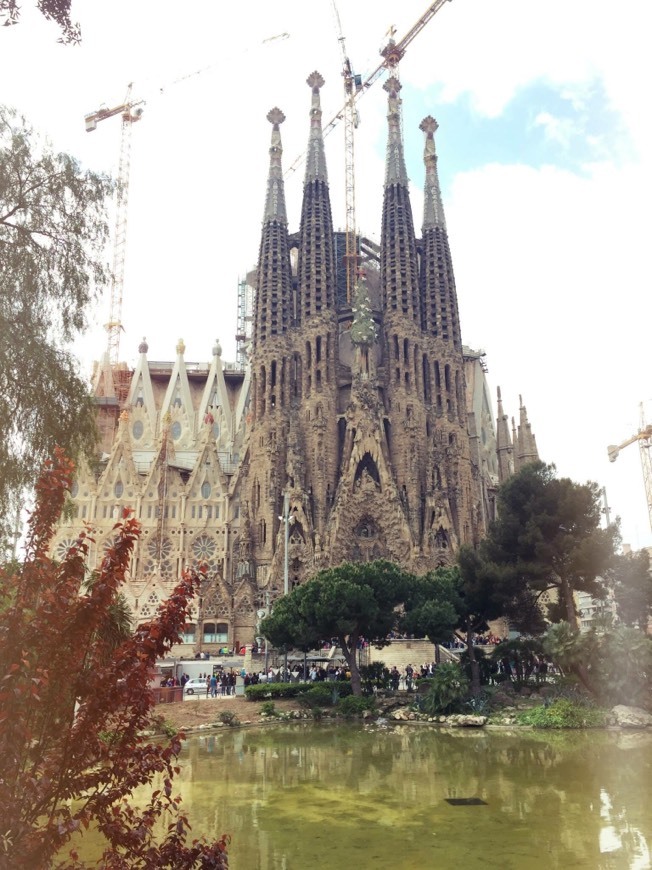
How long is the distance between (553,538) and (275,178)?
47.3 metres

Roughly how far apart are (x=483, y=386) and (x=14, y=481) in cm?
7120

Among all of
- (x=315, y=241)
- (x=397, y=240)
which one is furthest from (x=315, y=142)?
(x=397, y=240)

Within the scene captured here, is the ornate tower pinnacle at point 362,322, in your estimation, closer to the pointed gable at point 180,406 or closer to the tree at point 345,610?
the pointed gable at point 180,406

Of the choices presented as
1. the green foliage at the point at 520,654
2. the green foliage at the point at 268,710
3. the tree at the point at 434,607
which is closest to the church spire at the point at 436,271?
the tree at the point at 434,607

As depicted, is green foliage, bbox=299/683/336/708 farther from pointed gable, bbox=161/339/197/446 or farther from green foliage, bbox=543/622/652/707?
pointed gable, bbox=161/339/197/446

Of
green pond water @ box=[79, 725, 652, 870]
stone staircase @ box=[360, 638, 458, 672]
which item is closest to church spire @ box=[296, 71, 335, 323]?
stone staircase @ box=[360, 638, 458, 672]

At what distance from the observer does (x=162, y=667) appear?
38.4m

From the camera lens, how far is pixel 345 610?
30359 millimetres

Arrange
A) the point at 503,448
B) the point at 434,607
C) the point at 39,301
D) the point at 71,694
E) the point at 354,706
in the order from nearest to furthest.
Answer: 1. the point at 71,694
2. the point at 39,301
3. the point at 354,706
4. the point at 434,607
5. the point at 503,448

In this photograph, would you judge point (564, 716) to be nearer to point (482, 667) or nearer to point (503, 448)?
point (482, 667)

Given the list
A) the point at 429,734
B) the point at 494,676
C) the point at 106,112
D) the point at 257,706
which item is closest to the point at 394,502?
the point at 494,676

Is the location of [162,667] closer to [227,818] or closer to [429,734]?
[429,734]

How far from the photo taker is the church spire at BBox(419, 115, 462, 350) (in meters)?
64.7

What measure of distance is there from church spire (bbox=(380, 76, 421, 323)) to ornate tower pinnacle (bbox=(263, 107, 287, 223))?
9.74 m
